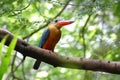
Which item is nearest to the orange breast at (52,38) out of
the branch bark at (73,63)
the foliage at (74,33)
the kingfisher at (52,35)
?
the kingfisher at (52,35)

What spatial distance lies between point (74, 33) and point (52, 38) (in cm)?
190

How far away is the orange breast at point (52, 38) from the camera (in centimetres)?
Result: 339

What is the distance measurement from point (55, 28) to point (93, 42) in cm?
178

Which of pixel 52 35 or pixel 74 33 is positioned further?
pixel 74 33

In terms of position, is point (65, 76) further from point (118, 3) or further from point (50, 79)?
point (118, 3)

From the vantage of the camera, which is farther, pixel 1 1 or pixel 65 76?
pixel 65 76

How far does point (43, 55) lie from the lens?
2143 millimetres

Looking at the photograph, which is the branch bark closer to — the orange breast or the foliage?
the foliage

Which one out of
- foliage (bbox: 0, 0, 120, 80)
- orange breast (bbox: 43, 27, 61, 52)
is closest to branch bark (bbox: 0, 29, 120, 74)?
foliage (bbox: 0, 0, 120, 80)

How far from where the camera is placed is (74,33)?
529 cm

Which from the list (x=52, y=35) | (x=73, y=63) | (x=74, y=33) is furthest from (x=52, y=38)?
(x=74, y=33)

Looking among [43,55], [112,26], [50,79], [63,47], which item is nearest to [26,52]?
[43,55]

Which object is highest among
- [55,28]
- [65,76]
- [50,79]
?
[55,28]

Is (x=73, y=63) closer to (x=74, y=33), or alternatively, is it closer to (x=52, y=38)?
(x=52, y=38)
